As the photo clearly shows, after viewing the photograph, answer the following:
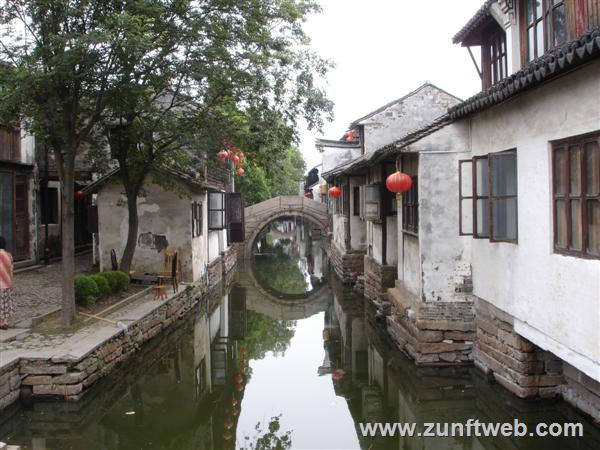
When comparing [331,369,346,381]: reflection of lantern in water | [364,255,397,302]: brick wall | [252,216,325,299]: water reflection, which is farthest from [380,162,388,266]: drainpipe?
[252,216,325,299]: water reflection

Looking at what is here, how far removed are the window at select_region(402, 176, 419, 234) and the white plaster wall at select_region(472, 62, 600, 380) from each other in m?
2.12

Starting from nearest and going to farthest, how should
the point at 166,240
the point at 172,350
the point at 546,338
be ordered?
the point at 546,338, the point at 172,350, the point at 166,240

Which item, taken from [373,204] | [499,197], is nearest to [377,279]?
[373,204]

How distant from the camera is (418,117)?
2192cm

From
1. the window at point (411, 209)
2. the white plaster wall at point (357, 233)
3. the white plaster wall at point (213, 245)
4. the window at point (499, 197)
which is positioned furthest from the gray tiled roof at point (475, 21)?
the white plaster wall at point (213, 245)

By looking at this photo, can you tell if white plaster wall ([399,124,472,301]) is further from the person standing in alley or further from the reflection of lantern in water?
the person standing in alley

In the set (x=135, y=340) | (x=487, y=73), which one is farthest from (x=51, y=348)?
(x=487, y=73)

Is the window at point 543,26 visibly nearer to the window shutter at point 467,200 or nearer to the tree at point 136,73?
the window shutter at point 467,200

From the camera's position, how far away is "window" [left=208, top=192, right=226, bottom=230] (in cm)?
2156

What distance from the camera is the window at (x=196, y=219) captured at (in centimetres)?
1794

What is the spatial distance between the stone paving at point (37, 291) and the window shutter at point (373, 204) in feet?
25.2

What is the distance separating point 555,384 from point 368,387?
10.5 feet

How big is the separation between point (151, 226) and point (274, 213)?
51.4 ft

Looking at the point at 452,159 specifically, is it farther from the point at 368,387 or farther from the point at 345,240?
the point at 345,240
